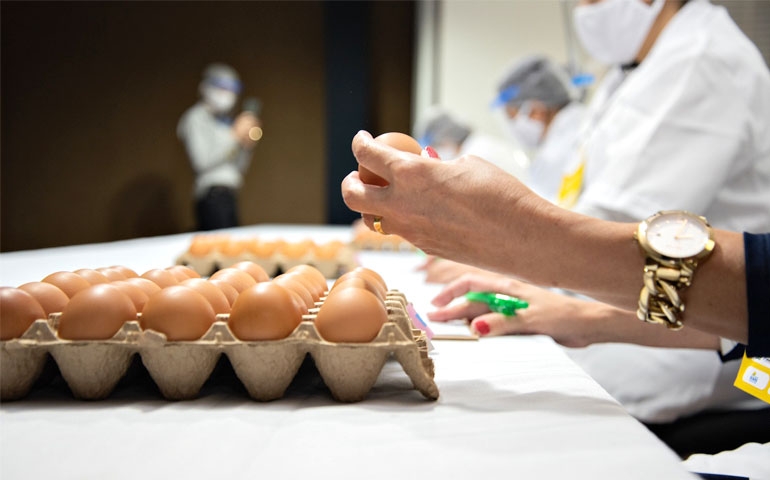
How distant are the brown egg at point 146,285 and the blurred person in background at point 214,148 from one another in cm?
403

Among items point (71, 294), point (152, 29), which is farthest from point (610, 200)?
point (152, 29)

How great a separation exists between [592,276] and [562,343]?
39cm

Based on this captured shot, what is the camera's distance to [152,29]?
19.1 feet

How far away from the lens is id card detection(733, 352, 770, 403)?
87 centimetres

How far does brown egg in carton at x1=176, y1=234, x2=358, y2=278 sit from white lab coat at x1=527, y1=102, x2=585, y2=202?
2215 mm

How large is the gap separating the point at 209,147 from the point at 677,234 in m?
4.33

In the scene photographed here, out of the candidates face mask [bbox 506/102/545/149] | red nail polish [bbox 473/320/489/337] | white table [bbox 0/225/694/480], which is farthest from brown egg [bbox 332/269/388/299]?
face mask [bbox 506/102/545/149]

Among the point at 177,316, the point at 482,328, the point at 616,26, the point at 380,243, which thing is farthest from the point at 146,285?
the point at 380,243

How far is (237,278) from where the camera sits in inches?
33.3

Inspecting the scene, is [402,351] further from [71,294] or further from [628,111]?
[628,111]

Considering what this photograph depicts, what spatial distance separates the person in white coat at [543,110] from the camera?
376cm

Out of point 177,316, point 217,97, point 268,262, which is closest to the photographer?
point 177,316

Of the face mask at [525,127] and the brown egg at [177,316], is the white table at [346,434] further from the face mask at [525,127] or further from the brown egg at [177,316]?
the face mask at [525,127]

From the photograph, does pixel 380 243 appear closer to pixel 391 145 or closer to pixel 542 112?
pixel 391 145
